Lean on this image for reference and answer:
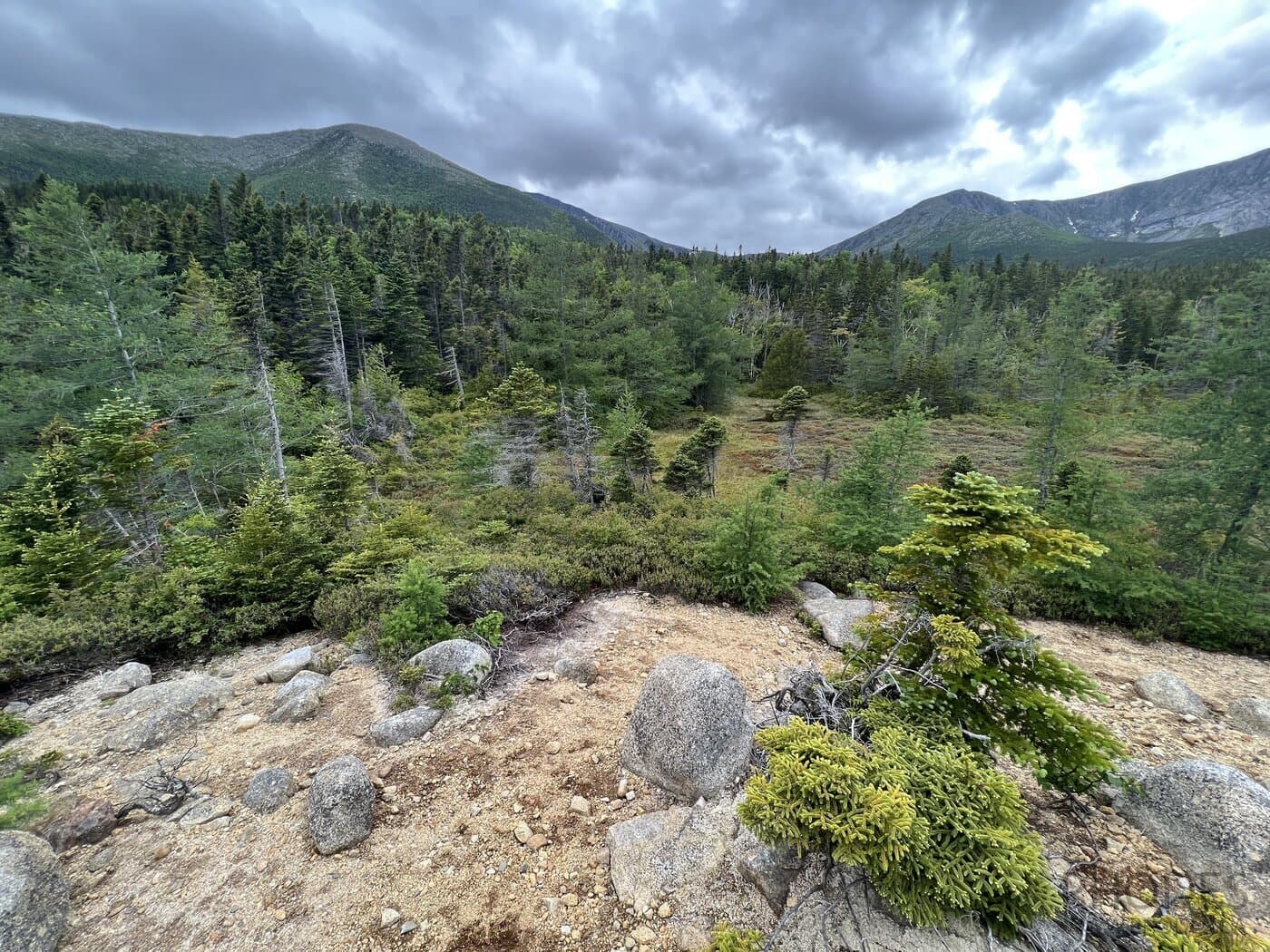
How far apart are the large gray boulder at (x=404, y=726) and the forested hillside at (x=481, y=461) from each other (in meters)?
1.37

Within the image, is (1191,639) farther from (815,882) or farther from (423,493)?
(423,493)

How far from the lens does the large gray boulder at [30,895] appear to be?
286 cm

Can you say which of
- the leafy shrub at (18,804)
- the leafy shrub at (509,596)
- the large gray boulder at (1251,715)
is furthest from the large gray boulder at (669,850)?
the large gray boulder at (1251,715)

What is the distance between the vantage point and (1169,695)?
621cm

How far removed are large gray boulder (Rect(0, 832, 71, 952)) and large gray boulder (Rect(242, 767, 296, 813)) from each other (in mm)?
1052

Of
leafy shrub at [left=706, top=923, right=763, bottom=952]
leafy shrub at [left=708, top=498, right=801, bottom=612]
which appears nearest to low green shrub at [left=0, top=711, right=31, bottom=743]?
leafy shrub at [left=706, top=923, right=763, bottom=952]

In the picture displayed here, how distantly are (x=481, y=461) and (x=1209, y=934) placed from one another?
14.8 metres

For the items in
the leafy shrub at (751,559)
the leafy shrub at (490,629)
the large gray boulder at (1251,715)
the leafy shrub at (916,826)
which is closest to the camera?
the leafy shrub at (916,826)

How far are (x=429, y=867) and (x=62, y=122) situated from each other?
245 metres

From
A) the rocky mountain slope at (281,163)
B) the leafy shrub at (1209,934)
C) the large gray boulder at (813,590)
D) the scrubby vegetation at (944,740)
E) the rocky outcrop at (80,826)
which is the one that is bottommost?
the large gray boulder at (813,590)

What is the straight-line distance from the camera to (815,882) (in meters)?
2.85

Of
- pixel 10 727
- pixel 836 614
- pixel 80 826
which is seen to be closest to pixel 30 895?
pixel 80 826

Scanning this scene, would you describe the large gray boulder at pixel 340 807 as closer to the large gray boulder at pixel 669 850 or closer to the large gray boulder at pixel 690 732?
the large gray boulder at pixel 669 850

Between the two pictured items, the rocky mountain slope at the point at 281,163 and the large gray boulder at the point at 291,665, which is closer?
the large gray boulder at the point at 291,665
